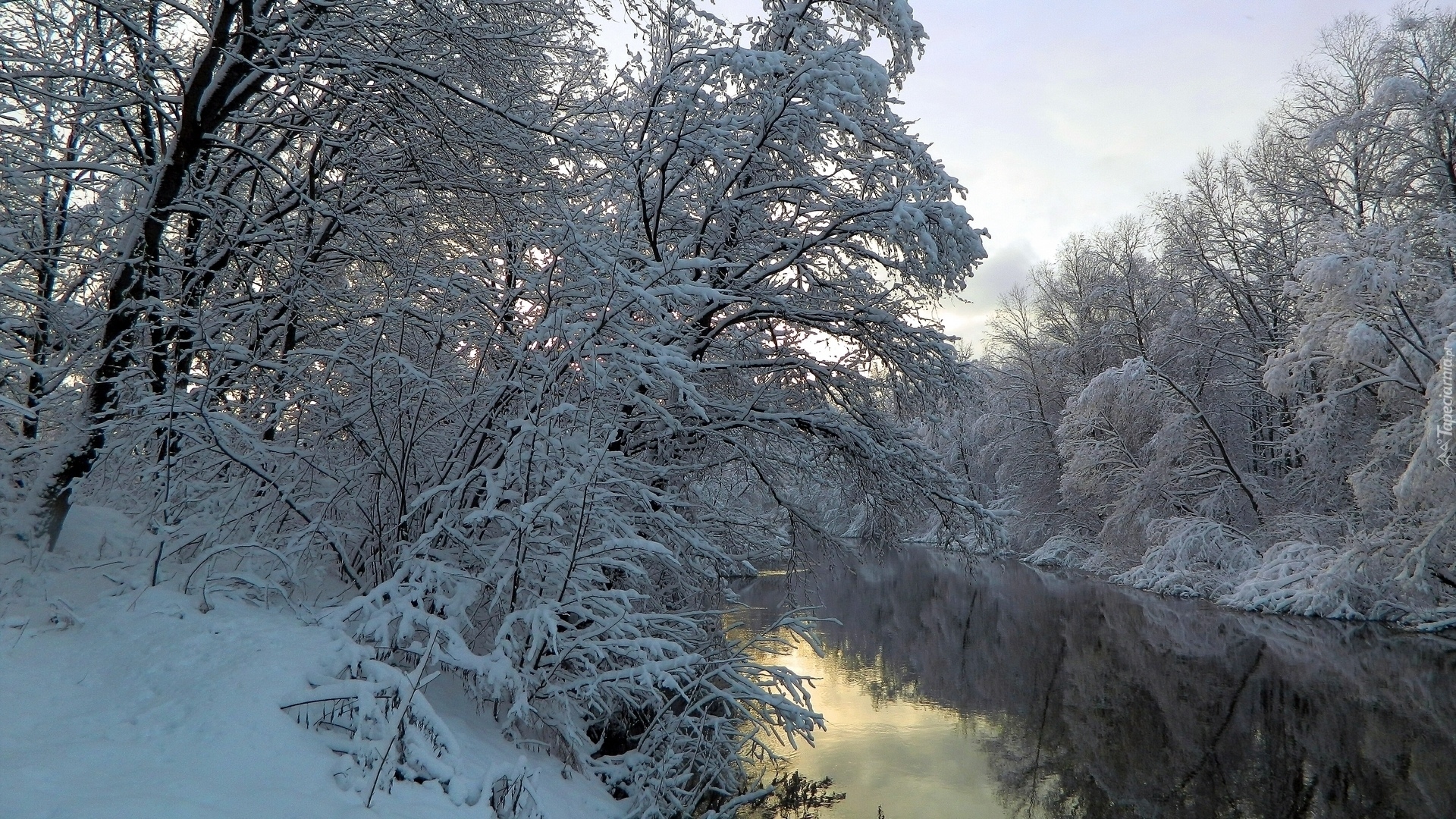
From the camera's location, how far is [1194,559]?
778 inches

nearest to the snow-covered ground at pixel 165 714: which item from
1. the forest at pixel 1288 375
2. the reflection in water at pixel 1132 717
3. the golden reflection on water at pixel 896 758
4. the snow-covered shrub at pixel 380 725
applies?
the snow-covered shrub at pixel 380 725

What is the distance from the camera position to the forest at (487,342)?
4.78m

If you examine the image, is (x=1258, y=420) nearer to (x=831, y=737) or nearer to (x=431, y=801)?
(x=831, y=737)

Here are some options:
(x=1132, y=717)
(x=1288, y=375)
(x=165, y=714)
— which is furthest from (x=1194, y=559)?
(x=165, y=714)

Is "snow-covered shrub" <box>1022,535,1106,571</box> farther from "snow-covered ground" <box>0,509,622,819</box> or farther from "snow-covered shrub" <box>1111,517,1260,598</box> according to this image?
"snow-covered ground" <box>0,509,622,819</box>

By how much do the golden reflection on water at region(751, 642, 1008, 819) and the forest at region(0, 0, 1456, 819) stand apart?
0.93 metres

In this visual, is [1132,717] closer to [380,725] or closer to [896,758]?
[896,758]

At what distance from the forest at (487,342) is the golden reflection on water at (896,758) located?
93 cm

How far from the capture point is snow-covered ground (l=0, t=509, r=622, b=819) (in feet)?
9.80

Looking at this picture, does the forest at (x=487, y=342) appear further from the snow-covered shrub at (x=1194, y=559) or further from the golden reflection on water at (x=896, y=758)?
the snow-covered shrub at (x=1194, y=559)

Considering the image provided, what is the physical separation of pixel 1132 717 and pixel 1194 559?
40.7 feet

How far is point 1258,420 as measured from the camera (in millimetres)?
24703

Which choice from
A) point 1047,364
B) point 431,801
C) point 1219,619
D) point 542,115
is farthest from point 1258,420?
point 431,801

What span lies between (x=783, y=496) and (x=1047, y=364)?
2596 cm
